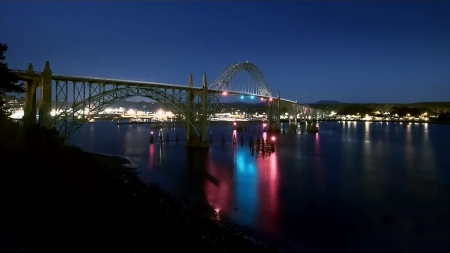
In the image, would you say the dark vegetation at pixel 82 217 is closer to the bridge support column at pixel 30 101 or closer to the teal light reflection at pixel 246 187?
the teal light reflection at pixel 246 187

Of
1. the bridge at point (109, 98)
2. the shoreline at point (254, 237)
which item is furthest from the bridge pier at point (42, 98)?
the shoreline at point (254, 237)

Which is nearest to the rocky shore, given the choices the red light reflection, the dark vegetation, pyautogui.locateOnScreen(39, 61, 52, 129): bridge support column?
the dark vegetation

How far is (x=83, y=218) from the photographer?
7.86m

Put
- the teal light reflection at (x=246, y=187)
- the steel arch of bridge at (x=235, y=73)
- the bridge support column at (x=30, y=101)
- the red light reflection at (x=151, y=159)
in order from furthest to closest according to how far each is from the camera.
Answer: the steel arch of bridge at (x=235, y=73) < the red light reflection at (x=151, y=159) < the bridge support column at (x=30, y=101) < the teal light reflection at (x=246, y=187)

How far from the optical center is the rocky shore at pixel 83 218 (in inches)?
261

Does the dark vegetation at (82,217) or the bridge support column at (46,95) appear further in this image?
the bridge support column at (46,95)

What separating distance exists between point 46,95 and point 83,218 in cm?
1529

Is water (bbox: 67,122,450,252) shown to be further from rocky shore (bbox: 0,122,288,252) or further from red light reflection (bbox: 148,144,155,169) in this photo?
rocky shore (bbox: 0,122,288,252)

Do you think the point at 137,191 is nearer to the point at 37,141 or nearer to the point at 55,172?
the point at 55,172

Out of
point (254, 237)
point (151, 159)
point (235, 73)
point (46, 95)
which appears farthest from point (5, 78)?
point (235, 73)

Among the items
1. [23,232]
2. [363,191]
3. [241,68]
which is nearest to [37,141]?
[23,232]

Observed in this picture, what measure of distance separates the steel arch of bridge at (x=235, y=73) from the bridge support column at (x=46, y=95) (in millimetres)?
22132

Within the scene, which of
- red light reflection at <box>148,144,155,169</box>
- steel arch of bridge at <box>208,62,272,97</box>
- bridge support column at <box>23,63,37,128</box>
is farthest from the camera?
steel arch of bridge at <box>208,62,272,97</box>

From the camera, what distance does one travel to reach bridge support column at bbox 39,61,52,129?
2070 centimetres
